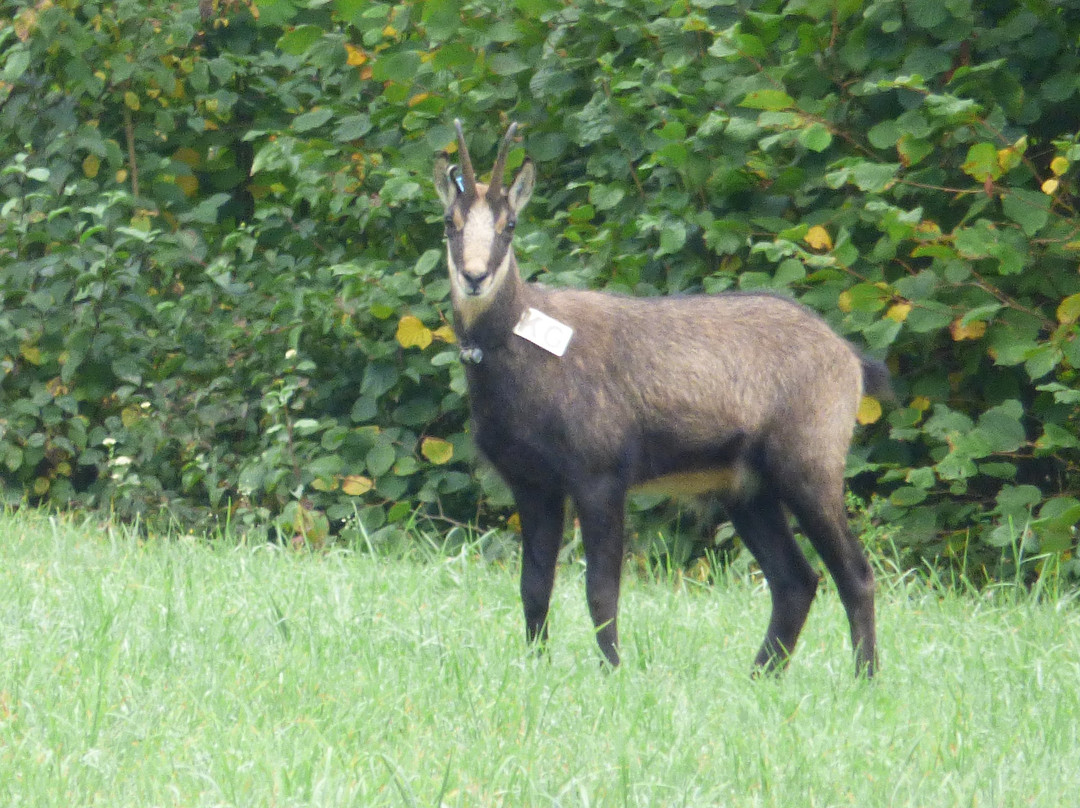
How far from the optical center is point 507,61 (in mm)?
6668

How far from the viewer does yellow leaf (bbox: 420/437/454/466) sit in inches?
271

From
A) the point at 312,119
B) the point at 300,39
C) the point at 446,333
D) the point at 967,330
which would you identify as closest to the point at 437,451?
the point at 446,333

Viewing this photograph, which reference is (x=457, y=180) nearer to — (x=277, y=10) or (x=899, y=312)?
(x=899, y=312)

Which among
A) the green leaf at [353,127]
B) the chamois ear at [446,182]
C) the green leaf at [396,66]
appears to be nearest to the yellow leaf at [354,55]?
the green leaf at [353,127]

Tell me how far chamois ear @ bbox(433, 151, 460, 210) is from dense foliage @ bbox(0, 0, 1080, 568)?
1.44 metres

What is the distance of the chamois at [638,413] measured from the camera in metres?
4.63

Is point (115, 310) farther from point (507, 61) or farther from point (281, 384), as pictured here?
point (507, 61)

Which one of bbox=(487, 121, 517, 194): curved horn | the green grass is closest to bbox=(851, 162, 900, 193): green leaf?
the green grass

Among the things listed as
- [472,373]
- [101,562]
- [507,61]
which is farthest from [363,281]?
[472,373]

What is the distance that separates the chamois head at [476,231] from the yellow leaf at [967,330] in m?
1.96

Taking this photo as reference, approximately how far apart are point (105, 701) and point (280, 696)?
465 millimetres

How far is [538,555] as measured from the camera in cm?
488

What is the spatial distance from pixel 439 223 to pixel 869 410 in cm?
243

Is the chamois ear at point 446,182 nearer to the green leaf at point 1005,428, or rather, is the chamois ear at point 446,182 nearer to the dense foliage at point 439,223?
the dense foliage at point 439,223
